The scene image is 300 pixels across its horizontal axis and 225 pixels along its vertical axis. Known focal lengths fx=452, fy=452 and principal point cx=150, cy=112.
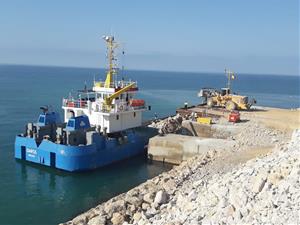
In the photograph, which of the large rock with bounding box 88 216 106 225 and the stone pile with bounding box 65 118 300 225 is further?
the large rock with bounding box 88 216 106 225

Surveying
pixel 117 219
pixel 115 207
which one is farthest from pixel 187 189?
pixel 117 219

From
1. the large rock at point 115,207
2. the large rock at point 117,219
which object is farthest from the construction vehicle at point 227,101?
the large rock at point 117,219

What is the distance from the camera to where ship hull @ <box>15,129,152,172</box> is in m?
24.5

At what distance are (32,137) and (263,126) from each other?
16506 millimetres

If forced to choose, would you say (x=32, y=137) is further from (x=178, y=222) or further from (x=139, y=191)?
(x=178, y=222)

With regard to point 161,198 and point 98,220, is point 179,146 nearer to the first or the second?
point 161,198

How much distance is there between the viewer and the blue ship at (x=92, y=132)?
81.8ft

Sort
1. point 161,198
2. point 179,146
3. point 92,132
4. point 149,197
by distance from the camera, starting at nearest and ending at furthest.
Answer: point 161,198 < point 149,197 < point 92,132 < point 179,146

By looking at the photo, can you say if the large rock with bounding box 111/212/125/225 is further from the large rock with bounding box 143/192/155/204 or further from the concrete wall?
the concrete wall

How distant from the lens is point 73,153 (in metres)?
24.4

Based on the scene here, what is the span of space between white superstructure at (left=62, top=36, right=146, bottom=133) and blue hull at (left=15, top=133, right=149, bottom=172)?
1376 mm

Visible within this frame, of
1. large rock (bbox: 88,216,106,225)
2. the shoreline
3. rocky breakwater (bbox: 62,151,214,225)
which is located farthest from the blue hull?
large rock (bbox: 88,216,106,225)

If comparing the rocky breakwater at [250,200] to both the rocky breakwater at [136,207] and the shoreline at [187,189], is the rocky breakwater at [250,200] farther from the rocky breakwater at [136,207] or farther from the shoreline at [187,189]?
the rocky breakwater at [136,207]

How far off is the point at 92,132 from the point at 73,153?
160 cm
